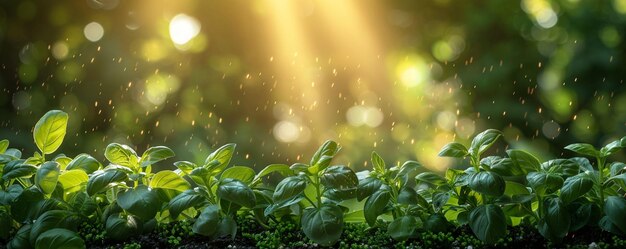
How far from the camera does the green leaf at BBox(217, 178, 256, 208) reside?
108cm

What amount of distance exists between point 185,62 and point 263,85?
376 millimetres

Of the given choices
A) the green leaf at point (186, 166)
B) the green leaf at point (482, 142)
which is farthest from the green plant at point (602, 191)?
the green leaf at point (186, 166)

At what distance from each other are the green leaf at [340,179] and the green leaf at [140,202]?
0.80 ft

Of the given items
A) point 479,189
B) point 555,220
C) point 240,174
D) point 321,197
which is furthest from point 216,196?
point 555,220

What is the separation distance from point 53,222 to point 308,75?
8.14ft

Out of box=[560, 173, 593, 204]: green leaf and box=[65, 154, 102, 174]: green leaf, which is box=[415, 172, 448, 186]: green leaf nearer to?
box=[560, 173, 593, 204]: green leaf

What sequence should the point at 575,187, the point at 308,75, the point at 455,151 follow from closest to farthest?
the point at 575,187, the point at 455,151, the point at 308,75

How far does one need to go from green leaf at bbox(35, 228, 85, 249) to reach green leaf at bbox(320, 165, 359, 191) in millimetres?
361

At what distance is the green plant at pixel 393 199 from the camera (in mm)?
1080

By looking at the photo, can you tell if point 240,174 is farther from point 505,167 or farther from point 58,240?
point 505,167

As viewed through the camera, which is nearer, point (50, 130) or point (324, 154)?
point (324, 154)

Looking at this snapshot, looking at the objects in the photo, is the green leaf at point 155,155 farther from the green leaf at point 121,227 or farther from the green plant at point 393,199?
the green plant at point 393,199

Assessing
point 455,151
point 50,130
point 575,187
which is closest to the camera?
point 575,187

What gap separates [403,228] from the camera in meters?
1.08
